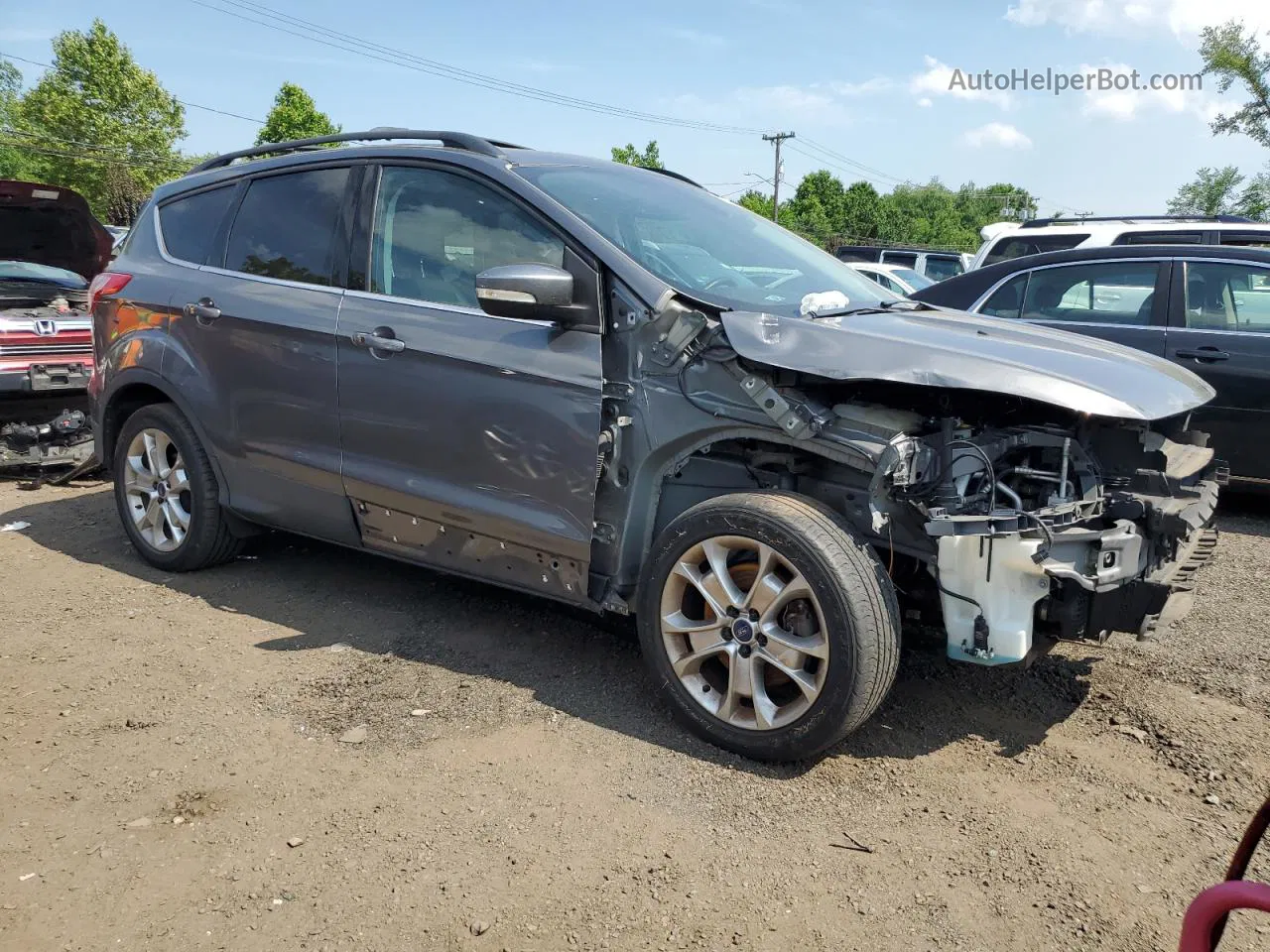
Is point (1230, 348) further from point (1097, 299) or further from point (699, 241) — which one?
point (699, 241)

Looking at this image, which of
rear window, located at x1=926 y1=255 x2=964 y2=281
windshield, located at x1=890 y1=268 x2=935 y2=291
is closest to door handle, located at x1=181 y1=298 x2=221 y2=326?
windshield, located at x1=890 y1=268 x2=935 y2=291

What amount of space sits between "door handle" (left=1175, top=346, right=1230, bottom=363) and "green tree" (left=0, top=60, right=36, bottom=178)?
4479 centimetres

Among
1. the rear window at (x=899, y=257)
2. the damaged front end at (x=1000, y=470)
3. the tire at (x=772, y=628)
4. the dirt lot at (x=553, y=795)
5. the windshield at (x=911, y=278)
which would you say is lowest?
the dirt lot at (x=553, y=795)

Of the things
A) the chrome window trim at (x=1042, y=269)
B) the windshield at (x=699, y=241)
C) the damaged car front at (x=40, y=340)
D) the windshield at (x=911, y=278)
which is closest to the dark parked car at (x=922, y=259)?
the windshield at (x=911, y=278)

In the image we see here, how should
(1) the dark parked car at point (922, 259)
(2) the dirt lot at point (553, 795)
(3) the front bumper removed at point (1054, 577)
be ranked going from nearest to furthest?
(2) the dirt lot at point (553, 795) < (3) the front bumper removed at point (1054, 577) < (1) the dark parked car at point (922, 259)

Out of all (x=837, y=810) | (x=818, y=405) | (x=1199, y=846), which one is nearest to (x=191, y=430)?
(x=818, y=405)

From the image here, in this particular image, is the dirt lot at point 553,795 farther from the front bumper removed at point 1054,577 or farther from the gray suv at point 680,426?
the front bumper removed at point 1054,577

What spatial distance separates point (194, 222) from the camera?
15.8ft

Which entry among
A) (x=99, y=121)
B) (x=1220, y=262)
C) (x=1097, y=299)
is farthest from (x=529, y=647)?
(x=99, y=121)

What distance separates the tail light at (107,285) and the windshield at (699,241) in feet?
8.04

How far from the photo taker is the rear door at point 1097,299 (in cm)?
602

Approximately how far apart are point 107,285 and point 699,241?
10.4 feet

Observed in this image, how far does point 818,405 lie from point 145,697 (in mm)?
2633

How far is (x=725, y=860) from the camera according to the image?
2.61 metres
